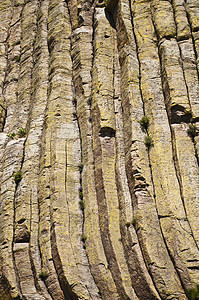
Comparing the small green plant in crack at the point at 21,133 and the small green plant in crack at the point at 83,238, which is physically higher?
the small green plant in crack at the point at 21,133

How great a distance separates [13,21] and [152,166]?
733 inches

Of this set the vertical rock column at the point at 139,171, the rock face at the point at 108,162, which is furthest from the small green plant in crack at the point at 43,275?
the vertical rock column at the point at 139,171

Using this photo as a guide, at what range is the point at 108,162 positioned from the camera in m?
16.0

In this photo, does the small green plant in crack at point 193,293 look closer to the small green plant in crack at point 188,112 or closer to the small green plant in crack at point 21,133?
the small green plant in crack at point 188,112

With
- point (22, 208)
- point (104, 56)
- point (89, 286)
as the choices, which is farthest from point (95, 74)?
point (89, 286)

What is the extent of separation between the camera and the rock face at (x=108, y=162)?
13.6m

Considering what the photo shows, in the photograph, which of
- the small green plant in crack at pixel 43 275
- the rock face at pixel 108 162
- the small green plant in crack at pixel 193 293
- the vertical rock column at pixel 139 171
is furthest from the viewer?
the small green plant in crack at pixel 43 275

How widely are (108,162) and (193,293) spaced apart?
20.4ft

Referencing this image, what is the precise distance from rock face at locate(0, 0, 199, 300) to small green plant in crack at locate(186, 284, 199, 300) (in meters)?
0.14

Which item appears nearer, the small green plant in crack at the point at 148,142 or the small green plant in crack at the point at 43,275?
the small green plant in crack at the point at 43,275

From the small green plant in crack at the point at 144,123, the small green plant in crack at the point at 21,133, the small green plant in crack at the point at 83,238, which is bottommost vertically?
the small green plant in crack at the point at 83,238

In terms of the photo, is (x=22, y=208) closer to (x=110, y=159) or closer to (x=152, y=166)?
(x=110, y=159)

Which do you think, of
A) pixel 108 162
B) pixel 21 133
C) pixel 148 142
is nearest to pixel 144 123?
pixel 148 142

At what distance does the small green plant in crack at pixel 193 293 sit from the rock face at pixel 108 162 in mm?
140
